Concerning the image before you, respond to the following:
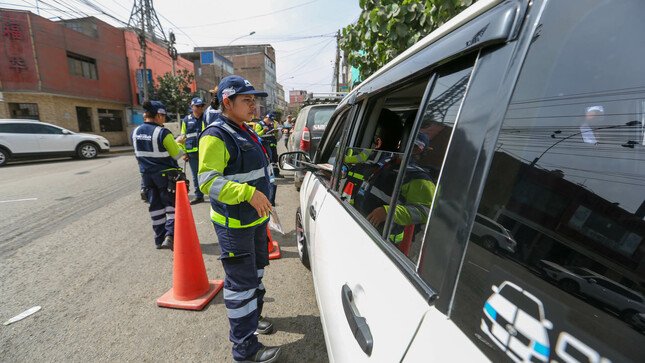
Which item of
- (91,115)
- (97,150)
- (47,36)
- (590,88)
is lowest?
(97,150)

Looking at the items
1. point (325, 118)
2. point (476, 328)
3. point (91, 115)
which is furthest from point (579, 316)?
point (91, 115)

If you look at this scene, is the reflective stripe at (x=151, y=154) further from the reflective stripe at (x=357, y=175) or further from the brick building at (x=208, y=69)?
the brick building at (x=208, y=69)

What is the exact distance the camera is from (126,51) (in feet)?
66.2

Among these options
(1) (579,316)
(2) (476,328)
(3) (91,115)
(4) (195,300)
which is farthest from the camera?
(3) (91,115)

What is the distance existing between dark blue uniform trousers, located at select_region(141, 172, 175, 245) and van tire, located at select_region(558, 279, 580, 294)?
380 cm

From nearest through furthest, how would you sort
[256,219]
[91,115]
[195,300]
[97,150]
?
[256,219]
[195,300]
[97,150]
[91,115]

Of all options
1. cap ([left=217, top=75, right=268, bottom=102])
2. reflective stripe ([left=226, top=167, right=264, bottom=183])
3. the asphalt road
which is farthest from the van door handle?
cap ([left=217, top=75, right=268, bottom=102])

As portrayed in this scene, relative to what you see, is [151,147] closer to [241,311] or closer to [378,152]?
[241,311]

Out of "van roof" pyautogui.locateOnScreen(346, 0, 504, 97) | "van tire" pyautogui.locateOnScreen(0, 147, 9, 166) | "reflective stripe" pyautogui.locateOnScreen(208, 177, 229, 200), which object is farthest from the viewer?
"van tire" pyautogui.locateOnScreen(0, 147, 9, 166)

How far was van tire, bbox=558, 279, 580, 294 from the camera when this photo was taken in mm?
508

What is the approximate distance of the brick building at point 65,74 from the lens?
1444 centimetres

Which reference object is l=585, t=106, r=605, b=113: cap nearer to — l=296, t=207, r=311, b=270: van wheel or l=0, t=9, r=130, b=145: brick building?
l=296, t=207, r=311, b=270: van wheel

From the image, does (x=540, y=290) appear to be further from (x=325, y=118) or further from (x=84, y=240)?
(x=325, y=118)

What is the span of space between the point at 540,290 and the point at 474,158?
12.1 inches
